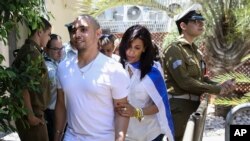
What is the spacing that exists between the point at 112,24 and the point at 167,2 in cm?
440

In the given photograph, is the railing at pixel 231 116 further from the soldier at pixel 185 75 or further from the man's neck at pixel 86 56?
the soldier at pixel 185 75

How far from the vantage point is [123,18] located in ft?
44.4

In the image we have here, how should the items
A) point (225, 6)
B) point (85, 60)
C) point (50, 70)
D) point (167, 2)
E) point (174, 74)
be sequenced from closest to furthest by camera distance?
point (85, 60) → point (174, 74) → point (50, 70) → point (225, 6) → point (167, 2)

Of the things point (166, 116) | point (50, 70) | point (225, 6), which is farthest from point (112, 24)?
point (166, 116)

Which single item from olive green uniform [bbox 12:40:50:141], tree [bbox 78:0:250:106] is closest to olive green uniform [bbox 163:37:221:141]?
olive green uniform [bbox 12:40:50:141]

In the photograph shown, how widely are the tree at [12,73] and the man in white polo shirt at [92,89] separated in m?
0.29

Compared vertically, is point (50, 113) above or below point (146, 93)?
below

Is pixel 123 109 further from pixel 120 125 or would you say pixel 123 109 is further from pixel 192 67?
pixel 192 67

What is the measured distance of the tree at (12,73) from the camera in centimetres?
304

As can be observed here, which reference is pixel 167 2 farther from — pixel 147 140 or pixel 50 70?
pixel 147 140

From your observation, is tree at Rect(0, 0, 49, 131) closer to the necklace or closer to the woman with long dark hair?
the necklace

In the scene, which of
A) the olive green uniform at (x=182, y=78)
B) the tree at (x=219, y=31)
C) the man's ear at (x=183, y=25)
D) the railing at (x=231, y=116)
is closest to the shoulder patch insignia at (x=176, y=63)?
the olive green uniform at (x=182, y=78)

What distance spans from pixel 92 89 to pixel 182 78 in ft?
4.76

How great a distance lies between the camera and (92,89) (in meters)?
3.08
